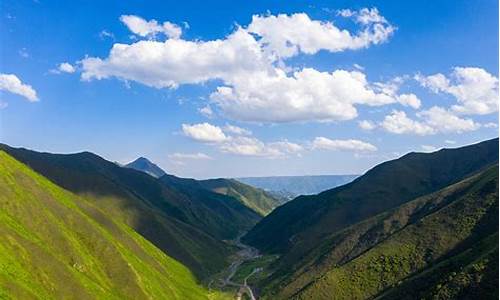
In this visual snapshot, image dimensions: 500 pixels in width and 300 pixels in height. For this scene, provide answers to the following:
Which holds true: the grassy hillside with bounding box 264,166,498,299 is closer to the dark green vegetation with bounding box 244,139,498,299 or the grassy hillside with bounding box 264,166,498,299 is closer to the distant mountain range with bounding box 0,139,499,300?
the dark green vegetation with bounding box 244,139,498,299

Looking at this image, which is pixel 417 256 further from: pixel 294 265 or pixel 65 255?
pixel 65 255

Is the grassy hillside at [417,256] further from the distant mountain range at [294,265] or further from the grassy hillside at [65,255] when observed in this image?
the grassy hillside at [65,255]

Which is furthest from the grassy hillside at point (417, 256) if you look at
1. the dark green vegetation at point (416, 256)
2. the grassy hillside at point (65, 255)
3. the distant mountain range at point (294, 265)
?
the grassy hillside at point (65, 255)

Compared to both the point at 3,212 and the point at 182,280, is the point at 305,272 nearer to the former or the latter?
the point at 182,280

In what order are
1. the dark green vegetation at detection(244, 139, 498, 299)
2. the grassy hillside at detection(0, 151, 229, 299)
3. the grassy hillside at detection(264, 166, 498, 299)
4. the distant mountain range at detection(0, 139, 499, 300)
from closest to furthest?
1. the grassy hillside at detection(264, 166, 498, 299)
2. the dark green vegetation at detection(244, 139, 498, 299)
3. the distant mountain range at detection(0, 139, 499, 300)
4. the grassy hillside at detection(0, 151, 229, 299)

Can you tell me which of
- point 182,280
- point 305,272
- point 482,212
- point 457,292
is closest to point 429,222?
point 482,212

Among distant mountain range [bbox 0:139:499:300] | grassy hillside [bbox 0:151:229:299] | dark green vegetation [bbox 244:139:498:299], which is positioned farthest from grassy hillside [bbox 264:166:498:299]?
grassy hillside [bbox 0:151:229:299]

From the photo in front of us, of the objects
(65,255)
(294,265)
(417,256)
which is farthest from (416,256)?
(65,255)
